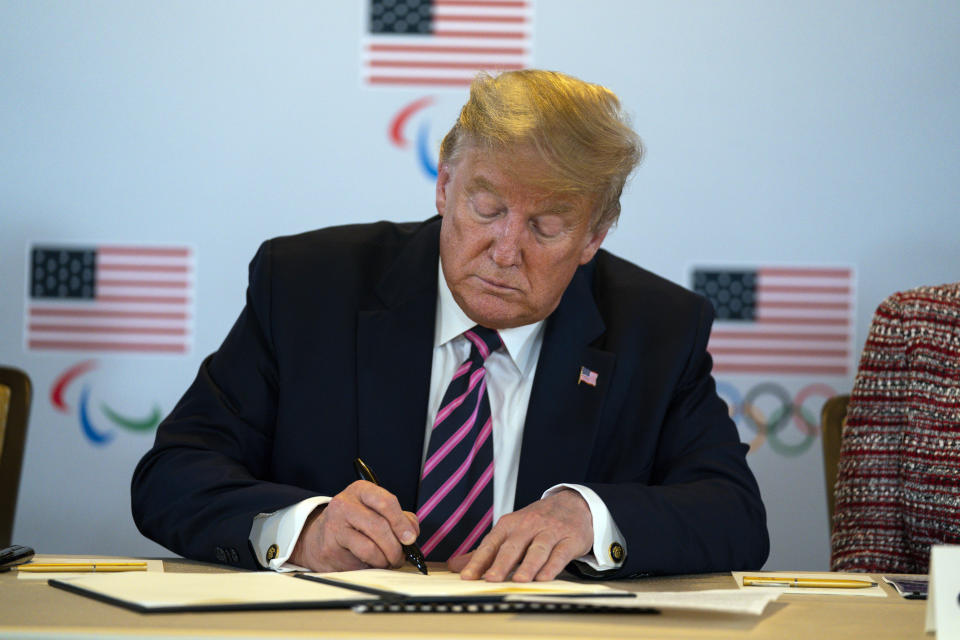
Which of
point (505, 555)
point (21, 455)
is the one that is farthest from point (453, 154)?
point (21, 455)

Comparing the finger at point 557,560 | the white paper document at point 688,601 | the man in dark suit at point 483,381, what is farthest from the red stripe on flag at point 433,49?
the white paper document at point 688,601

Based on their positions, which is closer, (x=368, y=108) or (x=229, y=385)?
(x=229, y=385)

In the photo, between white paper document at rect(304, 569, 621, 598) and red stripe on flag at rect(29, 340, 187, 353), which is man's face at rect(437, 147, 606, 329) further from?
red stripe on flag at rect(29, 340, 187, 353)

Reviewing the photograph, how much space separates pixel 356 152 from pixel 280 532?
1853 mm

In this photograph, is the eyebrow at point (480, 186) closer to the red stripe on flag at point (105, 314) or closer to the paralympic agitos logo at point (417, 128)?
the paralympic agitos logo at point (417, 128)

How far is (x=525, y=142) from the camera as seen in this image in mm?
1760

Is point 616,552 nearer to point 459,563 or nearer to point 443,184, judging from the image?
point 459,563

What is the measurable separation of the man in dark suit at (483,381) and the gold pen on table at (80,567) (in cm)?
15

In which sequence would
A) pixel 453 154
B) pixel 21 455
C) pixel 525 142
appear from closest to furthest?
pixel 525 142
pixel 453 154
pixel 21 455

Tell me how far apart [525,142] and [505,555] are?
0.66m

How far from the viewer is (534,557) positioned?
144cm

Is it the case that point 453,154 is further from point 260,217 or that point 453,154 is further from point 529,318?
point 260,217

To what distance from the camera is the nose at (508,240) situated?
1788 millimetres

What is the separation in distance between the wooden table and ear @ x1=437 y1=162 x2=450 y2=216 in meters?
0.89
